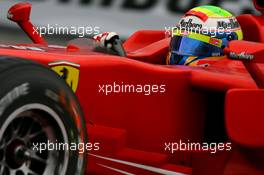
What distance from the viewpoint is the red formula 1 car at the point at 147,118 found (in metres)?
2.81

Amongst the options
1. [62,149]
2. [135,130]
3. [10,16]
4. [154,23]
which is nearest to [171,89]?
[135,130]

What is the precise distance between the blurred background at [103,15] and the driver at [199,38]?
3.86 meters

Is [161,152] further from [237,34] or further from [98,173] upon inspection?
[237,34]

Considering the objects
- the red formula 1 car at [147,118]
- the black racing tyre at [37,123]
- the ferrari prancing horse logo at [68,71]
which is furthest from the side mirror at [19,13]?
the black racing tyre at [37,123]

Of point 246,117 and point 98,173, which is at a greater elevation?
point 246,117

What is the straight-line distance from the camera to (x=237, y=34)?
14.3 feet

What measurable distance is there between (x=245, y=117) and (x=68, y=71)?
33.5 inches

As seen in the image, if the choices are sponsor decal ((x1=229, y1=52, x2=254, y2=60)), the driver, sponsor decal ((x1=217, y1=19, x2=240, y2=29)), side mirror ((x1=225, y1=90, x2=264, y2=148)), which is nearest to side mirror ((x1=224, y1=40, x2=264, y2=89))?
sponsor decal ((x1=229, y1=52, x2=254, y2=60))

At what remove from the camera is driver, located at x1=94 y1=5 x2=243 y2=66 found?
13.8 feet

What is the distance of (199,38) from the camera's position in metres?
4.21

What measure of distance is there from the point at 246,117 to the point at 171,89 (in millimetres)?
374

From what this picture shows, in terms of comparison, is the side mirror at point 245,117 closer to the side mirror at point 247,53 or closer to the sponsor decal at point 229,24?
the side mirror at point 247,53

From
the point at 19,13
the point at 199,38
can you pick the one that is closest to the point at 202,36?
the point at 199,38

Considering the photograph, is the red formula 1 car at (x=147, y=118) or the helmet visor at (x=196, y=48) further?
the helmet visor at (x=196, y=48)
